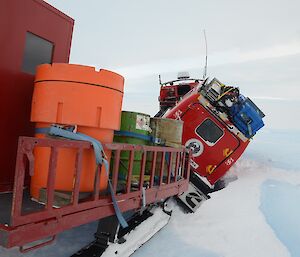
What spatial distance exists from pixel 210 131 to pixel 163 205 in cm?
230

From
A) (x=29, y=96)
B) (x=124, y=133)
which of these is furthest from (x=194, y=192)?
(x=29, y=96)

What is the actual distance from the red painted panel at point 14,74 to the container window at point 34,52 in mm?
57

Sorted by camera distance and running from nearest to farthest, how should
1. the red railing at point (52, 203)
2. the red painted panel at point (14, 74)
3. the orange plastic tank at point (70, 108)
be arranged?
the red railing at point (52, 203) → the orange plastic tank at point (70, 108) → the red painted panel at point (14, 74)

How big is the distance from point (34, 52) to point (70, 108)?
1.42 meters

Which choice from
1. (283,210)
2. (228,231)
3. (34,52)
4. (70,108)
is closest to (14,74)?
(34,52)

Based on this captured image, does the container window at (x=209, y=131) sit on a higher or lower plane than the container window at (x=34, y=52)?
lower

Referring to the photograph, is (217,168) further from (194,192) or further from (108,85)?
(108,85)

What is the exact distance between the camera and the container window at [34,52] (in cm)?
380

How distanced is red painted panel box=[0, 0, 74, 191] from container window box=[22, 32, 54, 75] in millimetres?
57

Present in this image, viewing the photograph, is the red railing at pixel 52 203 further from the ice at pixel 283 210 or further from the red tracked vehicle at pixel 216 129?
the red tracked vehicle at pixel 216 129

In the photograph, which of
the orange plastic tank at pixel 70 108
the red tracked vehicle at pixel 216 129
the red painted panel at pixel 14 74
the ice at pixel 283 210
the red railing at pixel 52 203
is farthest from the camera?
the red tracked vehicle at pixel 216 129

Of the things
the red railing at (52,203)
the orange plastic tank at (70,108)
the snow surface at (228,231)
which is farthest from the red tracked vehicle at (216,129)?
the orange plastic tank at (70,108)

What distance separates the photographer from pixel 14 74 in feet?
12.0

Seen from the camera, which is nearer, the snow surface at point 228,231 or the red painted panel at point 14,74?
the red painted panel at point 14,74
